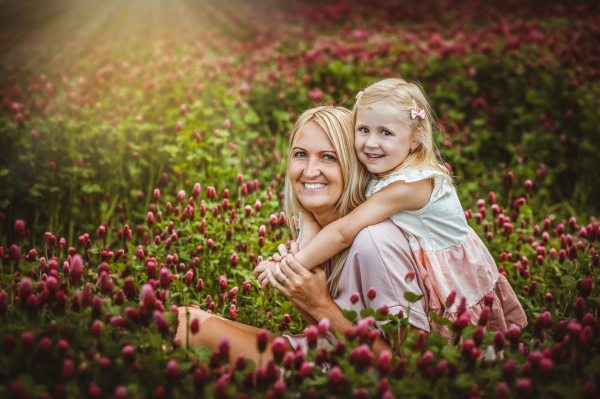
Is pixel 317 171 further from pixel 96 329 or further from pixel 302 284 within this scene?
pixel 96 329

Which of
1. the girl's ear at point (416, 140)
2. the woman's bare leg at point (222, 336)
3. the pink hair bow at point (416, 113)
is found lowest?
the woman's bare leg at point (222, 336)

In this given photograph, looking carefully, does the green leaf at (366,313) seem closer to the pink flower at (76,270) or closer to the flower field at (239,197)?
the flower field at (239,197)

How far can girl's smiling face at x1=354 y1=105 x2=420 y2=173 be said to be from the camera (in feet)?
7.18

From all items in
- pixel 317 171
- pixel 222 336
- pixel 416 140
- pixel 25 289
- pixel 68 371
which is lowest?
pixel 222 336

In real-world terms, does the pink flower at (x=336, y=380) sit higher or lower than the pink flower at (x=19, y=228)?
lower

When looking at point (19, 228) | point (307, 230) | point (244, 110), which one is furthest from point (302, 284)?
point (244, 110)

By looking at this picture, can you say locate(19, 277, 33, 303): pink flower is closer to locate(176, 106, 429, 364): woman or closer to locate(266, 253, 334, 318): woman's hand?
locate(176, 106, 429, 364): woman

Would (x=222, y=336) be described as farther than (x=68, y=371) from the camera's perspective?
Yes

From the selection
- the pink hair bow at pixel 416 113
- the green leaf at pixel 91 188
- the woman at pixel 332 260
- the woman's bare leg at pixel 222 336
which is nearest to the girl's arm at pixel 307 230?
the woman at pixel 332 260

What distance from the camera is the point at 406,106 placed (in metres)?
2.24

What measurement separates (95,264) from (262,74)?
3285mm

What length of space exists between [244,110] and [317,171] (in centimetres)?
300

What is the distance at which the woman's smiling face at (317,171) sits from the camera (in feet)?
7.29

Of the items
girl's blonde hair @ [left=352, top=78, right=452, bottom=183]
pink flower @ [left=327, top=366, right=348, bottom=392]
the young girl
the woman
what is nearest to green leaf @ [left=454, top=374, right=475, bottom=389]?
pink flower @ [left=327, top=366, right=348, bottom=392]
